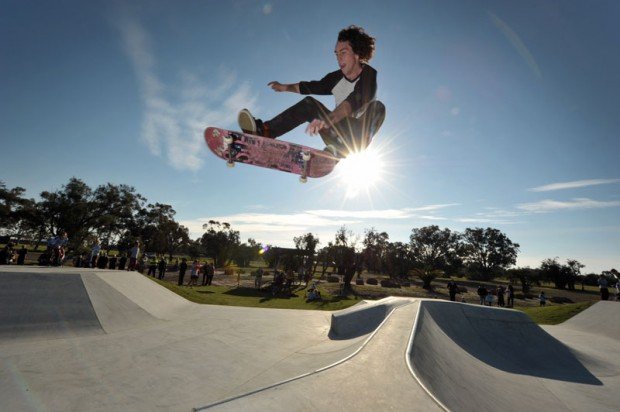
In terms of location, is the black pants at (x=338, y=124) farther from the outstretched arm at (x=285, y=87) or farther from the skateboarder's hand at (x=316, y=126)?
the outstretched arm at (x=285, y=87)

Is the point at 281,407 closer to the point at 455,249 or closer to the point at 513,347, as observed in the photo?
the point at 513,347

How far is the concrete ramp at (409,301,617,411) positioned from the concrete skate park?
0.03 meters

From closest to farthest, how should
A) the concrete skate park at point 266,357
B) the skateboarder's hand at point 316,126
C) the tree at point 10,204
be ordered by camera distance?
the concrete skate park at point 266,357 → the skateboarder's hand at point 316,126 → the tree at point 10,204

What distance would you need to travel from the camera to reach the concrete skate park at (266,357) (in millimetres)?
3334

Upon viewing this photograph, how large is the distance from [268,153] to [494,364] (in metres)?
7.50

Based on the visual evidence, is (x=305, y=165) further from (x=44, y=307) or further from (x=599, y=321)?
(x=599, y=321)

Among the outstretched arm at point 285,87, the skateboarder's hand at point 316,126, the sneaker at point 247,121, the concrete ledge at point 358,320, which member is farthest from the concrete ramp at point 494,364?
the outstretched arm at point 285,87

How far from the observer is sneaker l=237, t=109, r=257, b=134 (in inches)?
261

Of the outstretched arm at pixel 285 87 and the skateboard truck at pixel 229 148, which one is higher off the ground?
the outstretched arm at pixel 285 87

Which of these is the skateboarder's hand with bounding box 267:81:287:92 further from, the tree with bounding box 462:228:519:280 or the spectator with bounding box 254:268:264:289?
the tree with bounding box 462:228:519:280

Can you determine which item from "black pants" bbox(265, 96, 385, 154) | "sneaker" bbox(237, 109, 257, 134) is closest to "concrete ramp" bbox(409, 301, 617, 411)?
"black pants" bbox(265, 96, 385, 154)

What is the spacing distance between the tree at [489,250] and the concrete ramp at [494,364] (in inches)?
3328

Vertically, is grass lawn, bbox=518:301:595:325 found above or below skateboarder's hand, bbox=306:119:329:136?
below

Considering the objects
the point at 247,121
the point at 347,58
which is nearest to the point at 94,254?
the point at 247,121
